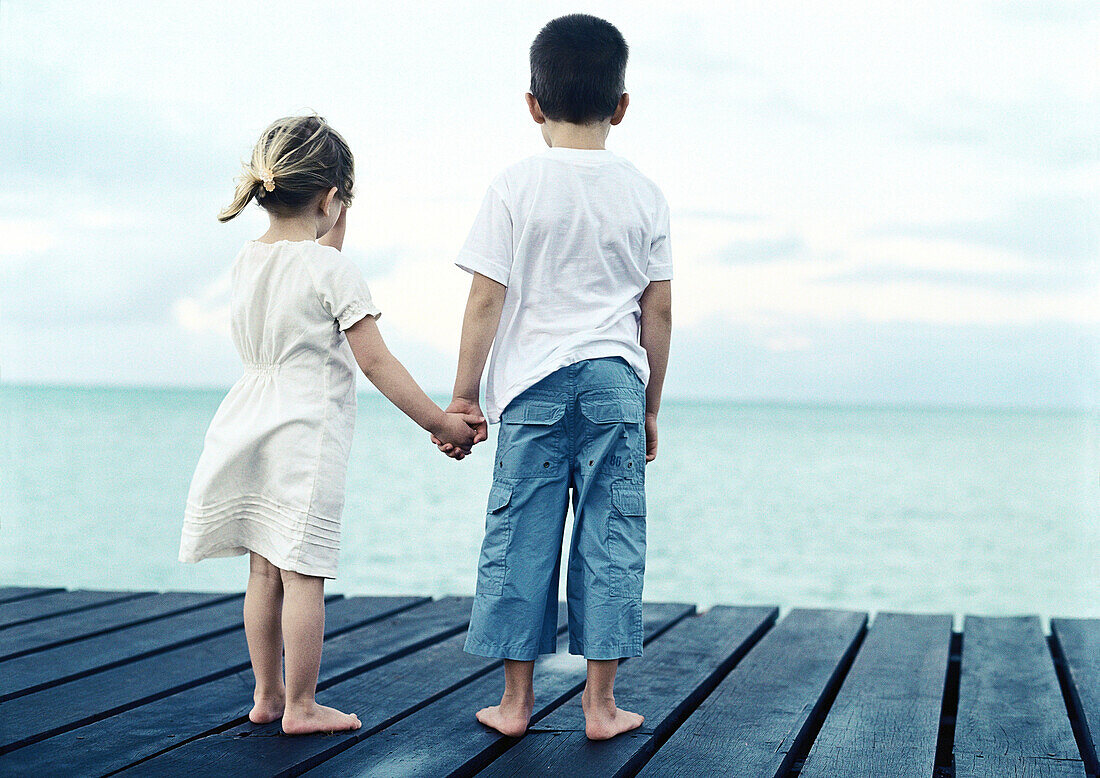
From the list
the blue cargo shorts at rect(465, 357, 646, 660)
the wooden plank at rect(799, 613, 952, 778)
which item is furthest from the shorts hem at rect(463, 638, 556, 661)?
the wooden plank at rect(799, 613, 952, 778)

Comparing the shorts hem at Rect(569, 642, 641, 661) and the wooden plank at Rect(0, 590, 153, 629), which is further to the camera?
the wooden plank at Rect(0, 590, 153, 629)

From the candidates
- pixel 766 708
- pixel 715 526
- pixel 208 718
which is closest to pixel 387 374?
pixel 208 718

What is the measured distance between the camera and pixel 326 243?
221cm

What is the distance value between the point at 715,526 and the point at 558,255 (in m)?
12.1

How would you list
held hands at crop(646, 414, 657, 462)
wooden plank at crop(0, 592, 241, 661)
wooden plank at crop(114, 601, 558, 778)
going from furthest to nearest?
wooden plank at crop(0, 592, 241, 661) < held hands at crop(646, 414, 657, 462) < wooden plank at crop(114, 601, 558, 778)

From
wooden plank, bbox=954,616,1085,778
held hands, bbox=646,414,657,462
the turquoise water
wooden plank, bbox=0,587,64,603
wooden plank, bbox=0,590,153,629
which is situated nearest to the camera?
wooden plank, bbox=954,616,1085,778

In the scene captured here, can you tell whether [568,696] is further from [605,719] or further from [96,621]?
[96,621]

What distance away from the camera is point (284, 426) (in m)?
1.96

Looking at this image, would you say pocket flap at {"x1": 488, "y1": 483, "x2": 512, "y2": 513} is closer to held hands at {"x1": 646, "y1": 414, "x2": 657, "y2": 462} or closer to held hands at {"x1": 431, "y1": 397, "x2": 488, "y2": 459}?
held hands at {"x1": 431, "y1": 397, "x2": 488, "y2": 459}

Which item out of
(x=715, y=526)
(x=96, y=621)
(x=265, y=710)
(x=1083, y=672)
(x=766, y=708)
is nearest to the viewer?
(x=265, y=710)

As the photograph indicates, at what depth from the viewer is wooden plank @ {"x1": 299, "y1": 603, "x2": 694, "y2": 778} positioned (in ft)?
5.74

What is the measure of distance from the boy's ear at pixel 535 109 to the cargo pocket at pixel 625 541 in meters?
0.73

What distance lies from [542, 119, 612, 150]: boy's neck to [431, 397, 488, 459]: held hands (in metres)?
0.53

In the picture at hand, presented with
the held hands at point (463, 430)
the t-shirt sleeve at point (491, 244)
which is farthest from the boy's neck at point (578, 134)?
the held hands at point (463, 430)
